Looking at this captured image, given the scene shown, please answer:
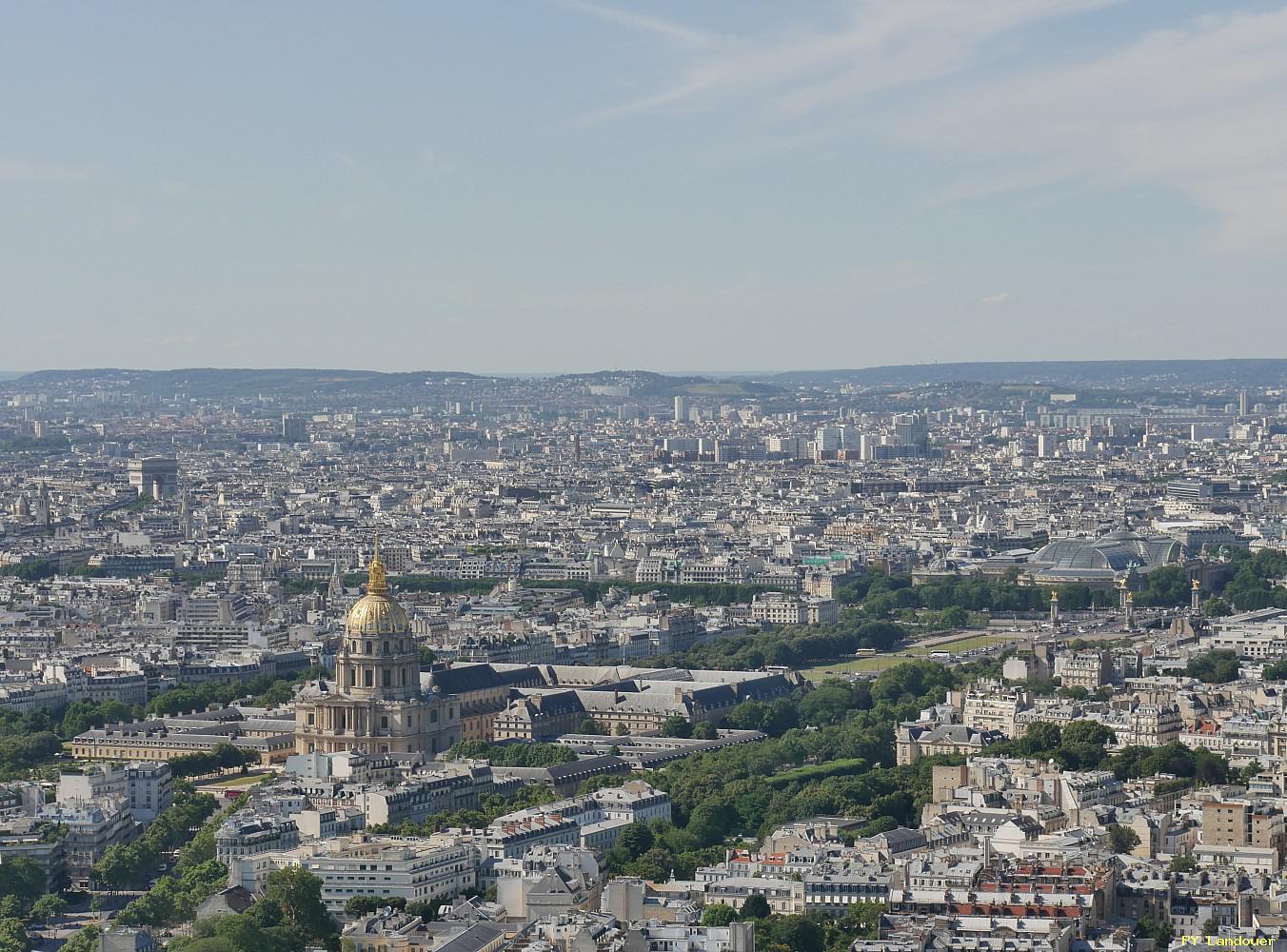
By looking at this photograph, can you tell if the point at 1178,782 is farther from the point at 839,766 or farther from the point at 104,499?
the point at 104,499

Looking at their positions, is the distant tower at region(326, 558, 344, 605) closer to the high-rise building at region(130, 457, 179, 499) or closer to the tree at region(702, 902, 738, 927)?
the tree at region(702, 902, 738, 927)

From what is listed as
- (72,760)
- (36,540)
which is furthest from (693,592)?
(72,760)

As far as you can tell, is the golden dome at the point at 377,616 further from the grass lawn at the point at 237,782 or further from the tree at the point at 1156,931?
the tree at the point at 1156,931

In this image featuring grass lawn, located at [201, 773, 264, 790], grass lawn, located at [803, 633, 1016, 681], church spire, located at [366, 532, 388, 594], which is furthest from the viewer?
grass lawn, located at [803, 633, 1016, 681]

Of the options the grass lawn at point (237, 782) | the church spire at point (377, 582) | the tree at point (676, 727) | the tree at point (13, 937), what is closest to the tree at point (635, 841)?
the tree at point (13, 937)

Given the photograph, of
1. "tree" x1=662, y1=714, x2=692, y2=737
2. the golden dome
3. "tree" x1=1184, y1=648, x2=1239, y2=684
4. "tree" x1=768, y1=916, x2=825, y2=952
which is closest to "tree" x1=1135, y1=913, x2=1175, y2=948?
"tree" x1=768, y1=916, x2=825, y2=952

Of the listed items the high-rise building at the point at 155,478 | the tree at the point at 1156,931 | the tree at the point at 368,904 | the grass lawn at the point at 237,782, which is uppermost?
the tree at the point at 1156,931
